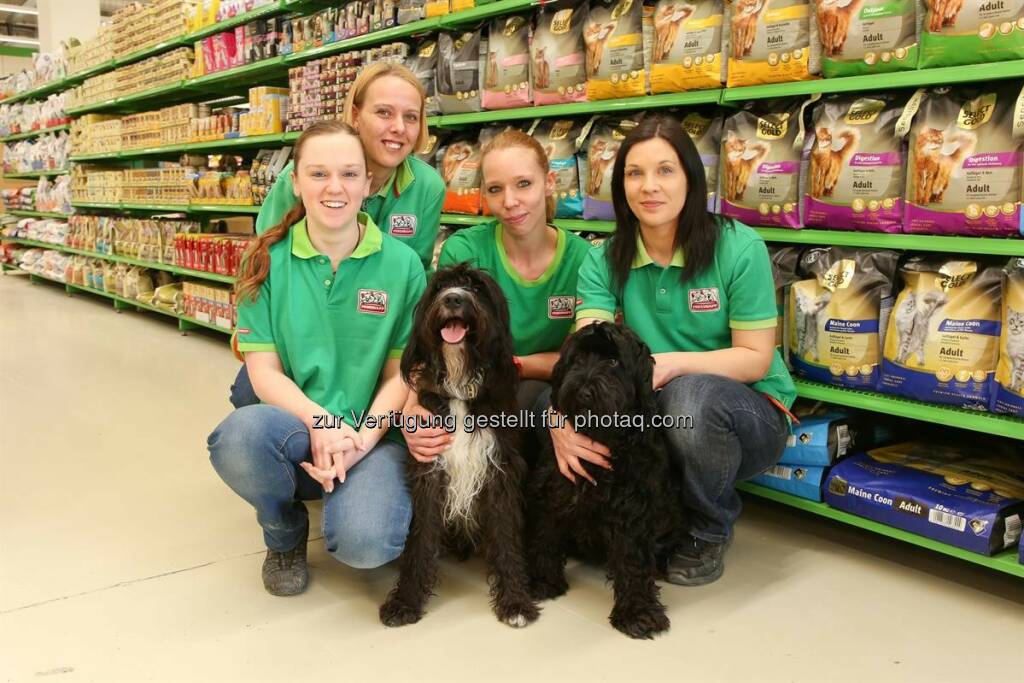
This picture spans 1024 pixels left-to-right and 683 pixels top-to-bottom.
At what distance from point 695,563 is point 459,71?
2421 millimetres

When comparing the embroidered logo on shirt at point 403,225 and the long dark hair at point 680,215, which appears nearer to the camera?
the long dark hair at point 680,215

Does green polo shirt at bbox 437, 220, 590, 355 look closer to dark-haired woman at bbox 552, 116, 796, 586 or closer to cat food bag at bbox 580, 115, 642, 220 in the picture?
dark-haired woman at bbox 552, 116, 796, 586

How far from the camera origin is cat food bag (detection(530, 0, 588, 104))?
3113mm

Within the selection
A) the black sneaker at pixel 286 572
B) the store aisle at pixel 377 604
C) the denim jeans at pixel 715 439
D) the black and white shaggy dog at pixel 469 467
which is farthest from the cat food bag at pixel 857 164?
the black sneaker at pixel 286 572

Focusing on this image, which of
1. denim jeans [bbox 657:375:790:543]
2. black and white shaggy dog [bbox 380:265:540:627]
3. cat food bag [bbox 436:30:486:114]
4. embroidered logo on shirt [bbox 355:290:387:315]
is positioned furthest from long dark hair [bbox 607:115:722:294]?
cat food bag [bbox 436:30:486:114]

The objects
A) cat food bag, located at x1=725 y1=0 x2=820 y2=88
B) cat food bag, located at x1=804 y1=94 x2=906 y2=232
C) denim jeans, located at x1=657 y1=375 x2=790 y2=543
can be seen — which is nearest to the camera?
denim jeans, located at x1=657 y1=375 x2=790 y2=543

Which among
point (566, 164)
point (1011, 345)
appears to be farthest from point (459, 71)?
point (1011, 345)

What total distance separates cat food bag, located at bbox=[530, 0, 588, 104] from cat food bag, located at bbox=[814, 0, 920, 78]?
3.18 ft

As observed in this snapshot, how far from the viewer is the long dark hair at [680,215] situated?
2201 mm

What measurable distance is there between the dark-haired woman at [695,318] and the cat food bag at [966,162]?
49 cm

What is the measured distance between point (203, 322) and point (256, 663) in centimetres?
457

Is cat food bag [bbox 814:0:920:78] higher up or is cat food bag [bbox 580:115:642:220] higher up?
cat food bag [bbox 814:0:920:78]

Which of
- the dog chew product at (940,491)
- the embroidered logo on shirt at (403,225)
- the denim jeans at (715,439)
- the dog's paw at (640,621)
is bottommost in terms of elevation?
the dog's paw at (640,621)

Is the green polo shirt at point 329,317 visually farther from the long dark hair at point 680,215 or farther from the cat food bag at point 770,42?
the cat food bag at point 770,42
